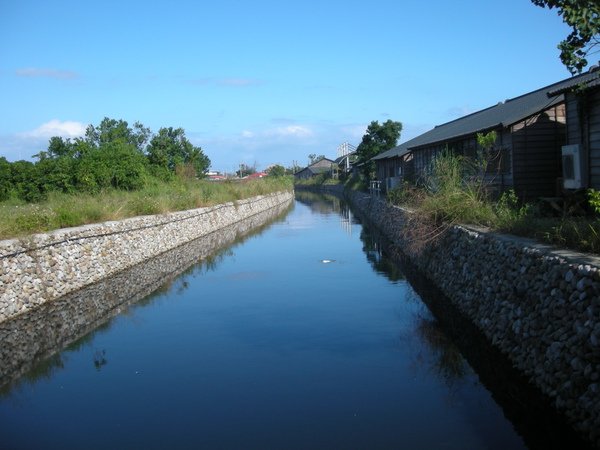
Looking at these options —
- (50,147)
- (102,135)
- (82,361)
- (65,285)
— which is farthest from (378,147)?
(82,361)

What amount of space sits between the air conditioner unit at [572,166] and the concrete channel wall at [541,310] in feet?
9.24

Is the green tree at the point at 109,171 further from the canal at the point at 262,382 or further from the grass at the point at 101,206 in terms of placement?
the canal at the point at 262,382

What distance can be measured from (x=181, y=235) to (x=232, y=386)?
1734cm

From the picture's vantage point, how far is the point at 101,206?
19.9 m

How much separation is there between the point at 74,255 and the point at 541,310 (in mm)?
11724

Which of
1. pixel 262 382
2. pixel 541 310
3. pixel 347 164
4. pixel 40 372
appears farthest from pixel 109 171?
pixel 347 164

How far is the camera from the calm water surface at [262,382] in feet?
22.8

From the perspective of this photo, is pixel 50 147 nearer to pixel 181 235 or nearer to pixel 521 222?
pixel 181 235

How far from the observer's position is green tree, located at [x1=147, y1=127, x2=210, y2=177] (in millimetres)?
37812

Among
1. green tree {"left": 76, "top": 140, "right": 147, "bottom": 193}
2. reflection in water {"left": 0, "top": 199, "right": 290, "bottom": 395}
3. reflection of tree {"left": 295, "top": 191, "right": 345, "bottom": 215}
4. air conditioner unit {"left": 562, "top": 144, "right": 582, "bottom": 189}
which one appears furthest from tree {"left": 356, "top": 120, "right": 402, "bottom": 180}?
air conditioner unit {"left": 562, "top": 144, "right": 582, "bottom": 189}

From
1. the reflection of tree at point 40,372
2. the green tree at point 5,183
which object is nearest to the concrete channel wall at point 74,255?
the reflection of tree at point 40,372

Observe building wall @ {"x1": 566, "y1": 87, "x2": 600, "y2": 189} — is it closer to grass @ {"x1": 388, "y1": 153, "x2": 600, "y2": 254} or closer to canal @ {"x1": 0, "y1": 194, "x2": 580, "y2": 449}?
grass @ {"x1": 388, "y1": 153, "x2": 600, "y2": 254}

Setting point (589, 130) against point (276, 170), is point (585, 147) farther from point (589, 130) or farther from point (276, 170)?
point (276, 170)

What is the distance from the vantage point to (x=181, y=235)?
83.0 ft
